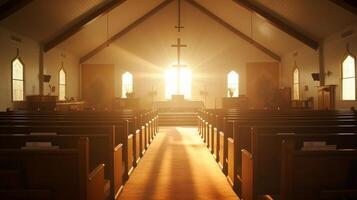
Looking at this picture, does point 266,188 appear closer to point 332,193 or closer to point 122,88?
point 332,193

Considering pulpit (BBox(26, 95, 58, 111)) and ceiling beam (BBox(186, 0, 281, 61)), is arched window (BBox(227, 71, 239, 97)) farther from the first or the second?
pulpit (BBox(26, 95, 58, 111))

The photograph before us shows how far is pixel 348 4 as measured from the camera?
8320 mm

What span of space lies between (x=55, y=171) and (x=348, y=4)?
836cm

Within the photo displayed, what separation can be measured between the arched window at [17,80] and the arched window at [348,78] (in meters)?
9.68

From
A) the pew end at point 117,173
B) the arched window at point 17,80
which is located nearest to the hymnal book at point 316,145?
the pew end at point 117,173

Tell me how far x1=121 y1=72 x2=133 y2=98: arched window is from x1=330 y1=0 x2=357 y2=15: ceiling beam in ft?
33.7

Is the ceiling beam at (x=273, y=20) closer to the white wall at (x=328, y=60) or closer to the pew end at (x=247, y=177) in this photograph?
the white wall at (x=328, y=60)

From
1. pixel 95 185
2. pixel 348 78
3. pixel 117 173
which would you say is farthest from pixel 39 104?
pixel 348 78

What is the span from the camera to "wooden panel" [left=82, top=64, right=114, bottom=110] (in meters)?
16.2

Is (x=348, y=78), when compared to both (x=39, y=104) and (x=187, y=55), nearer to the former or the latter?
(x=187, y=55)

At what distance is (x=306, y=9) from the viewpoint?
9.98 meters

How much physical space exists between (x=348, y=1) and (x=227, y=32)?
Answer: 757 centimetres

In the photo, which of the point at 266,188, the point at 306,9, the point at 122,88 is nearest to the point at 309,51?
the point at 306,9

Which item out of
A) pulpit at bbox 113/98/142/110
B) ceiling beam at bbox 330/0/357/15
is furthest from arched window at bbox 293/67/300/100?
pulpit at bbox 113/98/142/110
